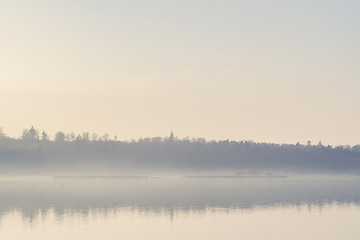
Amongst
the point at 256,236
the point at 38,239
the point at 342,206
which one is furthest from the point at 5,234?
the point at 342,206

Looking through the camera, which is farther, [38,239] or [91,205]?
[91,205]

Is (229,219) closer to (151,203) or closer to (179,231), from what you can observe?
(179,231)

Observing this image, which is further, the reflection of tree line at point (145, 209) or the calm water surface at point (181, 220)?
the reflection of tree line at point (145, 209)

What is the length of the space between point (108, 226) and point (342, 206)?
1798 inches

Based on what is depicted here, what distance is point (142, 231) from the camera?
6144 centimetres

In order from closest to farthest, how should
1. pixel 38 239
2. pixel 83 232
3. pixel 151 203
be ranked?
pixel 38 239
pixel 83 232
pixel 151 203

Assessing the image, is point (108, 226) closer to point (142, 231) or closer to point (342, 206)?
point (142, 231)

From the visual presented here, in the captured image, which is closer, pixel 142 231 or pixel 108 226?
pixel 142 231

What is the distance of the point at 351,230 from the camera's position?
2447 inches

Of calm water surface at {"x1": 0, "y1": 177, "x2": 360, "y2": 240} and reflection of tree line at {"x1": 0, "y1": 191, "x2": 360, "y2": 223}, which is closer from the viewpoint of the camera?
calm water surface at {"x1": 0, "y1": 177, "x2": 360, "y2": 240}

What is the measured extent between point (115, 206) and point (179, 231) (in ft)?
104

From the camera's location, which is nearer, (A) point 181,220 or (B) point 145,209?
(A) point 181,220

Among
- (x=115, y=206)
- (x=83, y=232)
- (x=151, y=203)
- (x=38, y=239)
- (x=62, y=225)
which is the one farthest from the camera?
(x=151, y=203)

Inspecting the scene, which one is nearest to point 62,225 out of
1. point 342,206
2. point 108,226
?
point 108,226
